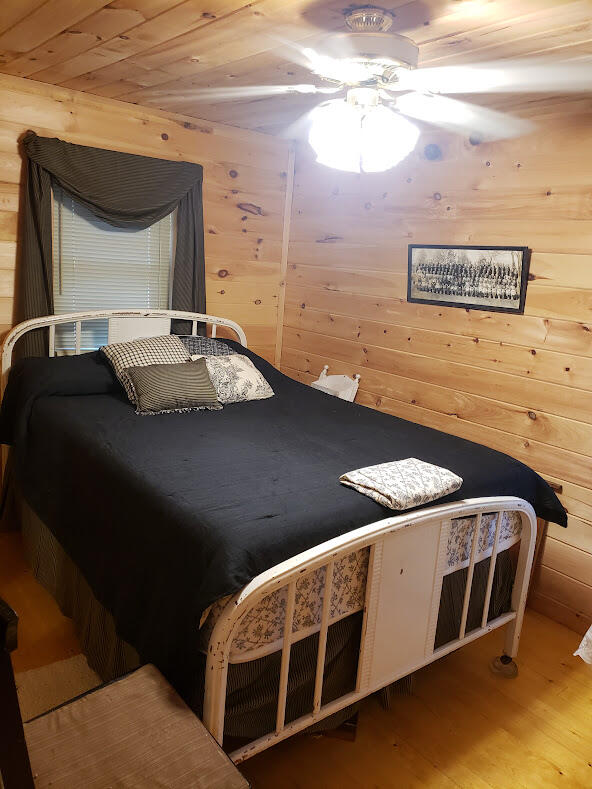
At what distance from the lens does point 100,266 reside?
133 inches

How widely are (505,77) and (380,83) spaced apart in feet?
1.87

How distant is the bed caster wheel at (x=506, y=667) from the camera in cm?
240

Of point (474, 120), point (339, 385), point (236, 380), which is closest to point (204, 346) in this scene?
point (236, 380)

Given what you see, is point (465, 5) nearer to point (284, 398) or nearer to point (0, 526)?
point (284, 398)

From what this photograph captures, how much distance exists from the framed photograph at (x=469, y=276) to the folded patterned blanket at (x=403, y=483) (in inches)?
43.6

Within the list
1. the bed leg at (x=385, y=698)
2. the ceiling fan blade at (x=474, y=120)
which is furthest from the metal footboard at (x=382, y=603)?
the ceiling fan blade at (x=474, y=120)

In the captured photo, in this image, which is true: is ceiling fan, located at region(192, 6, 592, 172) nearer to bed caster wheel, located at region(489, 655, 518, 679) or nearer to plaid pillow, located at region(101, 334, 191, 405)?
A: plaid pillow, located at region(101, 334, 191, 405)

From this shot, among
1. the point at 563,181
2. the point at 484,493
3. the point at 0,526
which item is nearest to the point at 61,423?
the point at 0,526

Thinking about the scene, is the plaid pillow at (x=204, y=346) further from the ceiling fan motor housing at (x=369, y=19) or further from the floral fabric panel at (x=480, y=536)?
the ceiling fan motor housing at (x=369, y=19)

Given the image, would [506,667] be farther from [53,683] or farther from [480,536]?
[53,683]

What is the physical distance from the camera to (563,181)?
267cm

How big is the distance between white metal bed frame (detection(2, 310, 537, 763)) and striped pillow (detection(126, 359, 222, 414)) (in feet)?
4.38

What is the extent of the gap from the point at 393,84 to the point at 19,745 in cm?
200

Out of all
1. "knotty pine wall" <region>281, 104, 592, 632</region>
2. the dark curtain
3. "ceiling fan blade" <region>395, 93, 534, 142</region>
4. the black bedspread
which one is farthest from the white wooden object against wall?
"ceiling fan blade" <region>395, 93, 534, 142</region>
